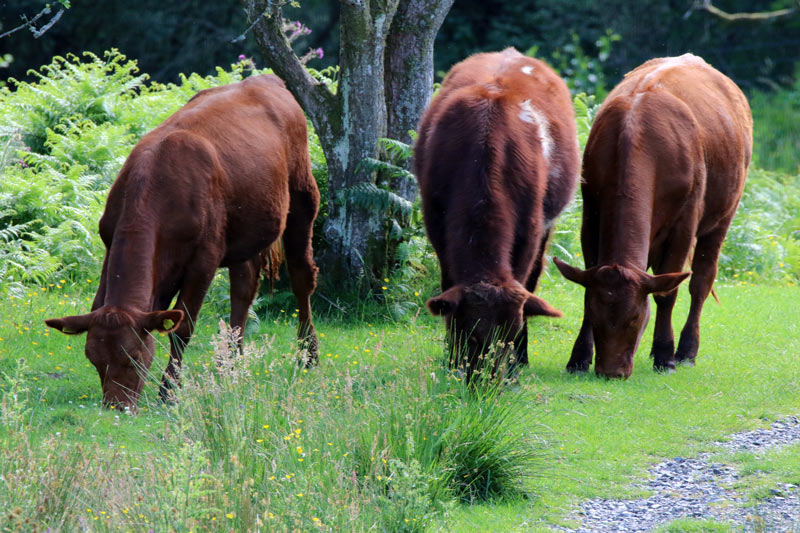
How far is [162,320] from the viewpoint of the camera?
627cm

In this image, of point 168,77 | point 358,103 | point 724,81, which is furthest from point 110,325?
point 168,77

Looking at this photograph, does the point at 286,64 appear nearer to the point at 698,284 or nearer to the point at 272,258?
the point at 272,258

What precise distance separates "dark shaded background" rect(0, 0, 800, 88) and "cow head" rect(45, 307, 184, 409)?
647 inches

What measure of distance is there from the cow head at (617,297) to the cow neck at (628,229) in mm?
169

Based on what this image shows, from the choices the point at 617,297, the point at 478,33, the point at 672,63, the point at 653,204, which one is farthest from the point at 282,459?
the point at 478,33

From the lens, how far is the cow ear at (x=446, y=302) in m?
6.21

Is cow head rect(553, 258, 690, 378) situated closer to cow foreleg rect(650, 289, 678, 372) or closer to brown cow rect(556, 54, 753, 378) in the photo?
brown cow rect(556, 54, 753, 378)

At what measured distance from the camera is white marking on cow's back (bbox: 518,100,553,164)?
7387 millimetres

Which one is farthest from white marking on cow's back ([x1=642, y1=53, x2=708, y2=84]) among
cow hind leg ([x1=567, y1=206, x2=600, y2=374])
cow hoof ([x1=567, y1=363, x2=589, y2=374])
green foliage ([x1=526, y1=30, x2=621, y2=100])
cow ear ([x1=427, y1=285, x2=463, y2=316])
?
green foliage ([x1=526, y1=30, x2=621, y2=100])

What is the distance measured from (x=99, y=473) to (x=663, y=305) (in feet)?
17.5

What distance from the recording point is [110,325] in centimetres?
618

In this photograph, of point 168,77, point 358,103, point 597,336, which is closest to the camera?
point 597,336

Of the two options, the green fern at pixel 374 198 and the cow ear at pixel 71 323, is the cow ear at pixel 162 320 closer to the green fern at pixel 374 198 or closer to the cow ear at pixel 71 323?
the cow ear at pixel 71 323

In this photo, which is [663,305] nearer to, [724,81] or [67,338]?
[724,81]
